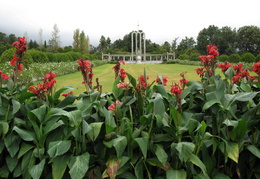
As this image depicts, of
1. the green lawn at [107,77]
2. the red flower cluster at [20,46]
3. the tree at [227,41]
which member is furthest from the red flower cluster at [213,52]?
the tree at [227,41]

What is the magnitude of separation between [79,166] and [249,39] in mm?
44606

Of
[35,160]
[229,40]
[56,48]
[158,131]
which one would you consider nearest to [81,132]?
[35,160]

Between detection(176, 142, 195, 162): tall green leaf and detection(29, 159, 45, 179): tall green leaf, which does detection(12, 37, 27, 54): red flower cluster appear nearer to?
detection(29, 159, 45, 179): tall green leaf

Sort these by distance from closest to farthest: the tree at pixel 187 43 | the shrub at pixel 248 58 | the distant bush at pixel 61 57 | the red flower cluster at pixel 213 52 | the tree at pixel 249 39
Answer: the red flower cluster at pixel 213 52, the shrub at pixel 248 58, the distant bush at pixel 61 57, the tree at pixel 249 39, the tree at pixel 187 43

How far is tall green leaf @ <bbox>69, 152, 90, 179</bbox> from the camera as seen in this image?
1.20m

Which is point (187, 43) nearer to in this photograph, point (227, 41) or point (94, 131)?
point (227, 41)

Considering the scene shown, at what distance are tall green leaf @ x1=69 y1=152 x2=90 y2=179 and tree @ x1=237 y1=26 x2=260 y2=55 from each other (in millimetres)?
42927

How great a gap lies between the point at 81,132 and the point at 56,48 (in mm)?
42433

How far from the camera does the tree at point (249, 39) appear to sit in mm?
38031

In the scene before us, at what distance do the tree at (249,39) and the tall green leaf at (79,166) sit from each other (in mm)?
42927

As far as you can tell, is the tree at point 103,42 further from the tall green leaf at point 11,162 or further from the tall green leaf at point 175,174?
the tall green leaf at point 175,174

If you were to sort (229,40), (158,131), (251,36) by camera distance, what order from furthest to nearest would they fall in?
(229,40)
(251,36)
(158,131)

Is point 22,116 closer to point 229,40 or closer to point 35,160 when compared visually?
point 35,160

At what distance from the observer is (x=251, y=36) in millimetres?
38625
